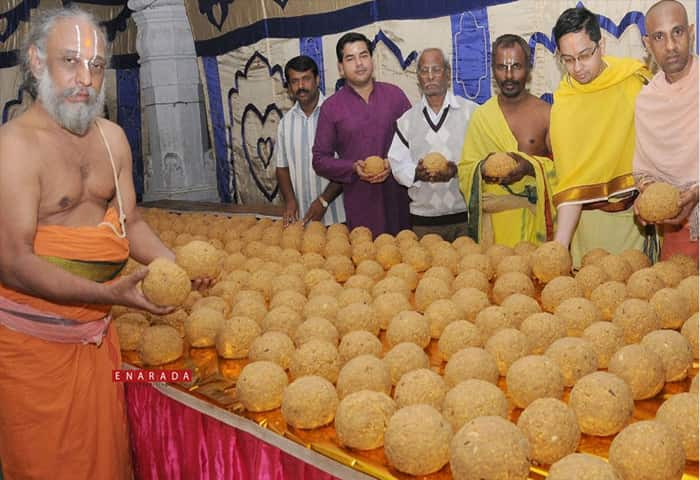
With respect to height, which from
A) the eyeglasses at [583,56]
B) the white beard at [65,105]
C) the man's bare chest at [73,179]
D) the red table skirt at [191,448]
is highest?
the eyeglasses at [583,56]

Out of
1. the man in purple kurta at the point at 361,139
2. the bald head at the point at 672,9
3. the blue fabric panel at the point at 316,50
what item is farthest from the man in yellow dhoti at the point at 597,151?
the blue fabric panel at the point at 316,50

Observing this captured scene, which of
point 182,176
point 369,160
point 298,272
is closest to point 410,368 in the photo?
point 298,272

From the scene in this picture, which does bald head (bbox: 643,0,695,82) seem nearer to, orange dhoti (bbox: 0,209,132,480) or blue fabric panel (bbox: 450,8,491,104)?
blue fabric panel (bbox: 450,8,491,104)

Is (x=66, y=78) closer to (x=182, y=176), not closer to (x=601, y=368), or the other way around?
(x=601, y=368)

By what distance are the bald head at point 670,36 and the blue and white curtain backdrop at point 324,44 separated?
442 millimetres

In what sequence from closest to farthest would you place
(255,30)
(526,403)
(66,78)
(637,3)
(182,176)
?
(526,403)
(66,78)
(637,3)
(255,30)
(182,176)

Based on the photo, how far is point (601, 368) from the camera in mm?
1886

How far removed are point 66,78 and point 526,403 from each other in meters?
1.62

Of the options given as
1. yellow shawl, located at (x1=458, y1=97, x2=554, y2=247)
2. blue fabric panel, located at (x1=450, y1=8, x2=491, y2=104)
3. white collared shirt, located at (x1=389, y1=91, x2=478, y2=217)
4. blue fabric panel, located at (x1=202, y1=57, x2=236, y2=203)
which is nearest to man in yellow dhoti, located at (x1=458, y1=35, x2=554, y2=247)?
yellow shawl, located at (x1=458, y1=97, x2=554, y2=247)

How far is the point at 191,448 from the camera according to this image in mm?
2078

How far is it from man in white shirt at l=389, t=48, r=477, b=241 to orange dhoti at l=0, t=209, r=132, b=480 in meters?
1.88

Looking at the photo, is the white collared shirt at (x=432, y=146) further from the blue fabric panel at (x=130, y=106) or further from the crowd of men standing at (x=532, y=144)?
the blue fabric panel at (x=130, y=106)

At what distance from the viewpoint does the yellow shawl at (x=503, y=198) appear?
3291 mm

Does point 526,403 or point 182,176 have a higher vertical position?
point 182,176
